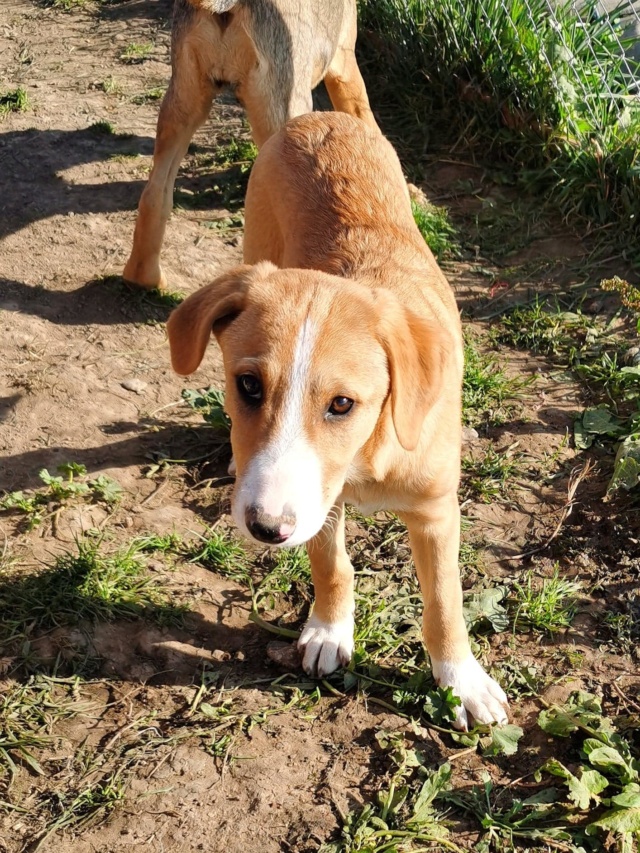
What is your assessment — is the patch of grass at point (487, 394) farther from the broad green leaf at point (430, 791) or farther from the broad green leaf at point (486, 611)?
the broad green leaf at point (430, 791)

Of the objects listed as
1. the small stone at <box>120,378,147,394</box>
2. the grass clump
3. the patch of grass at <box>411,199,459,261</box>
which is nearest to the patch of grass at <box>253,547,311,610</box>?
the small stone at <box>120,378,147,394</box>

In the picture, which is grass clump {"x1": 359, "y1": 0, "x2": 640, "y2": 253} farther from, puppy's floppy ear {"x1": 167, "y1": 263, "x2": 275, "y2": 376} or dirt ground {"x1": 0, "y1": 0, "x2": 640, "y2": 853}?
puppy's floppy ear {"x1": 167, "y1": 263, "x2": 275, "y2": 376}

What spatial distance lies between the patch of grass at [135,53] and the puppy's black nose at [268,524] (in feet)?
19.6

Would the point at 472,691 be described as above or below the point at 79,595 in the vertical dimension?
above

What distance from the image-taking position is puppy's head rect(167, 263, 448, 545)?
2400 mm

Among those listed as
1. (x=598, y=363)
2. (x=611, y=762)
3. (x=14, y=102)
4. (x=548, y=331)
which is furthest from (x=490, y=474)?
(x=14, y=102)

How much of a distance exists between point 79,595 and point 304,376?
1.43 metres

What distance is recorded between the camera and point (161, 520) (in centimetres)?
386

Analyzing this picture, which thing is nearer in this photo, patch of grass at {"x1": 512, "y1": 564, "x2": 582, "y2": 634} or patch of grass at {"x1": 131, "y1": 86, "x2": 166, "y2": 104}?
patch of grass at {"x1": 512, "y1": 564, "x2": 582, "y2": 634}

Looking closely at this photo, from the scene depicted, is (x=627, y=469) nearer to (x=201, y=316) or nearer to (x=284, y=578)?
(x=284, y=578)

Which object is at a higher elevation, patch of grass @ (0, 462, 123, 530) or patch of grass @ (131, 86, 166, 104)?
patch of grass @ (131, 86, 166, 104)

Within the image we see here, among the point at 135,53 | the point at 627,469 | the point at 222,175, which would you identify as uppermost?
the point at 135,53

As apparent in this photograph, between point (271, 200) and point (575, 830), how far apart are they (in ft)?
8.47

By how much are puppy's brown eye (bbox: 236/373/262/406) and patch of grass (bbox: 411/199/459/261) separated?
3128mm
